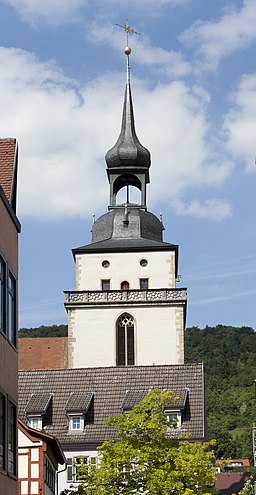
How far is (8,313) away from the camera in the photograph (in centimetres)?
2584

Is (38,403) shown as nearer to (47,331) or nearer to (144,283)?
(144,283)

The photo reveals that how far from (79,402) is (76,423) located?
40.2 inches

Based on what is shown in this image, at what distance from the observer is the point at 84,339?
68.1 metres

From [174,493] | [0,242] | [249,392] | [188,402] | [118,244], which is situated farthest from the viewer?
[249,392]

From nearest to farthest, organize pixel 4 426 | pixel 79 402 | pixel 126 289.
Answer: pixel 4 426
pixel 79 402
pixel 126 289

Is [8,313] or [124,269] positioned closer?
[8,313]

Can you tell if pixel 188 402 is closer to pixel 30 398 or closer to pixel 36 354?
pixel 30 398

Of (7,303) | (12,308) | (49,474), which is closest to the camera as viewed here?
(7,303)

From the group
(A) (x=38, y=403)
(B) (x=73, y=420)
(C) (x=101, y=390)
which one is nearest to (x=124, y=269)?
(C) (x=101, y=390)

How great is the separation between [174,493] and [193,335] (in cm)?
12132

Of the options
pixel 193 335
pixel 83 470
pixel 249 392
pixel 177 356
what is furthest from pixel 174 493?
pixel 193 335

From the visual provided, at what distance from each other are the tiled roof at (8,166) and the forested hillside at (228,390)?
10074cm

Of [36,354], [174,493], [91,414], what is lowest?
[174,493]

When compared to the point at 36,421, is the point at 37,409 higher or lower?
higher
